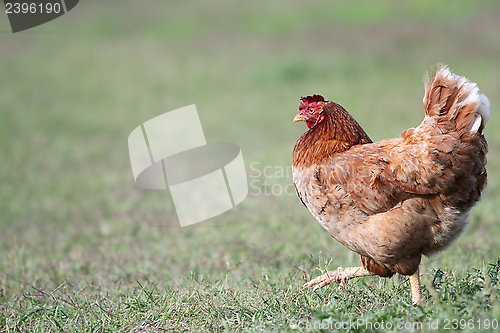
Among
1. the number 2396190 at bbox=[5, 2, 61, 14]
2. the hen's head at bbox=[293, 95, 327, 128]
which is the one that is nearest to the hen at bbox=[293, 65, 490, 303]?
the hen's head at bbox=[293, 95, 327, 128]

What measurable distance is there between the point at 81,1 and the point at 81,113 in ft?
42.0

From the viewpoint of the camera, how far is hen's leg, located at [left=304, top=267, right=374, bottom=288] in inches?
122

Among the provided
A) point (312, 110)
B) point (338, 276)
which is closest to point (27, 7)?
point (312, 110)

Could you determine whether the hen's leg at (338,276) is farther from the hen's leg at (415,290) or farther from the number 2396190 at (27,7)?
the number 2396190 at (27,7)

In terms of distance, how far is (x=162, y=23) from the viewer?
18859 millimetres

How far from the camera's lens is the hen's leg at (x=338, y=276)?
3104 mm

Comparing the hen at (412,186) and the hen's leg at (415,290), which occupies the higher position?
the hen at (412,186)

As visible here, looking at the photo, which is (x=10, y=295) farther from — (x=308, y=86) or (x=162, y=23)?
(x=162, y=23)

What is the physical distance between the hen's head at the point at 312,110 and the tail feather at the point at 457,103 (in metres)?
0.78

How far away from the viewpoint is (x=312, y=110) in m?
3.37

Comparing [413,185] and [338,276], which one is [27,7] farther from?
[413,185]

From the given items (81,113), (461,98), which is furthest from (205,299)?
(81,113)

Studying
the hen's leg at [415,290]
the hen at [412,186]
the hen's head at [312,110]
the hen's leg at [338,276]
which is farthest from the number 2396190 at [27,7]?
the hen's leg at [415,290]

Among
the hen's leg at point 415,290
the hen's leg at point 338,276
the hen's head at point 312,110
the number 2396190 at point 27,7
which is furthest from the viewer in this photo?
the number 2396190 at point 27,7
